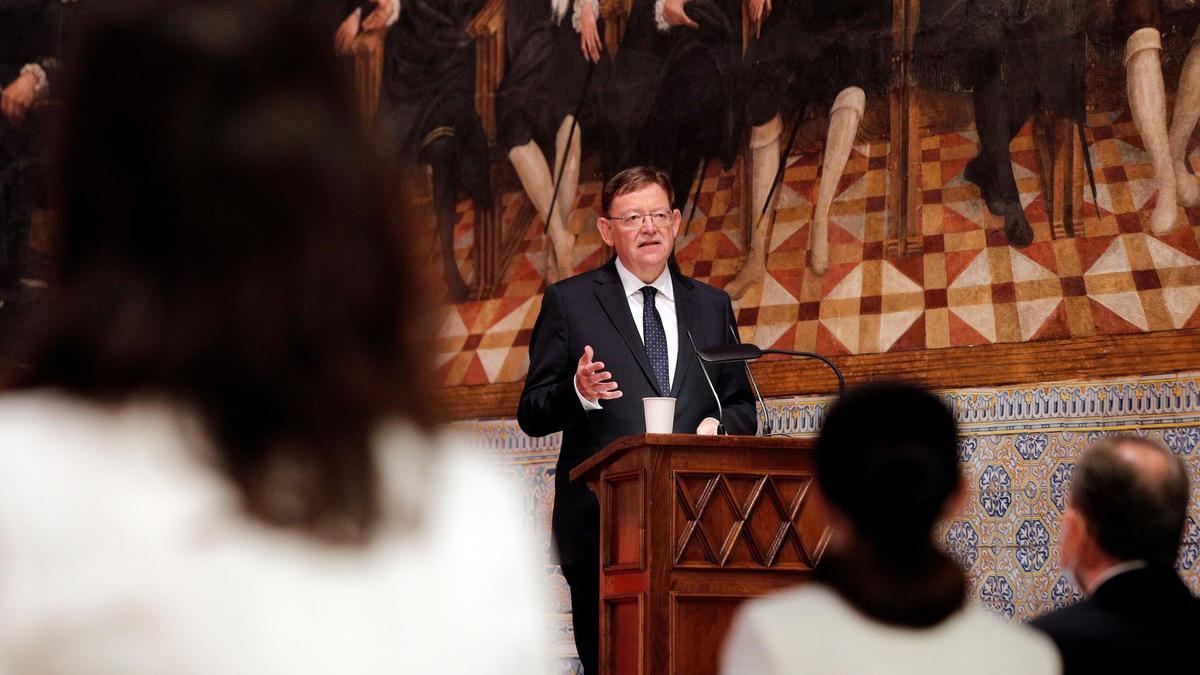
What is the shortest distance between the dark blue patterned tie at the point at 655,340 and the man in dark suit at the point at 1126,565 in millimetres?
2823

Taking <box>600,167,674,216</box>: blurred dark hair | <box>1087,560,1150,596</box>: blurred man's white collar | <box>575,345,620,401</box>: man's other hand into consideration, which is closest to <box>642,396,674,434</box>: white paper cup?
<box>575,345,620,401</box>: man's other hand

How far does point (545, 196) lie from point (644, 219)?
125 inches

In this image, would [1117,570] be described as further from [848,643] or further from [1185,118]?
[1185,118]

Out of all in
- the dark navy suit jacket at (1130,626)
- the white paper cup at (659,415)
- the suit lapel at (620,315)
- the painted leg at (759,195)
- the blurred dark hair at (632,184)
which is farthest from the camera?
the painted leg at (759,195)

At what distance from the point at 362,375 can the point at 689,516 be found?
11.8ft

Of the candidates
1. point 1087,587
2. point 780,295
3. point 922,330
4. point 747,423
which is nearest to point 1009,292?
point 922,330

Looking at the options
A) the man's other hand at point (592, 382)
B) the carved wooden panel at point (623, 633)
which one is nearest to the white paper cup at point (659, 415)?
the man's other hand at point (592, 382)

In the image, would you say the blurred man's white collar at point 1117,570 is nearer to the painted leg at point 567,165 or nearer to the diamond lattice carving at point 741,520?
the diamond lattice carving at point 741,520

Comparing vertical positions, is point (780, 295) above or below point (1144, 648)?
above

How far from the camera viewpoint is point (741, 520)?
4602mm

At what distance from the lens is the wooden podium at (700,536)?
4.48 meters

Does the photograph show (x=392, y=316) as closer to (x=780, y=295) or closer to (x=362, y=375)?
(x=362, y=375)

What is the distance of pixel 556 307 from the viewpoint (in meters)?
5.63

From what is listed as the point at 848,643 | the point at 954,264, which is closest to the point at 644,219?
the point at 954,264
